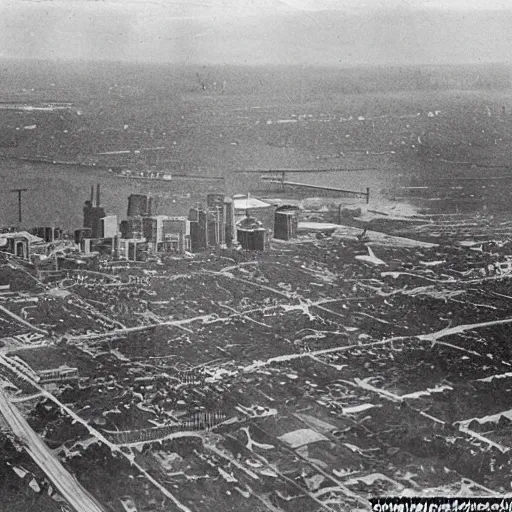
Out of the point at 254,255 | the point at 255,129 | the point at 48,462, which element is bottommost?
the point at 48,462

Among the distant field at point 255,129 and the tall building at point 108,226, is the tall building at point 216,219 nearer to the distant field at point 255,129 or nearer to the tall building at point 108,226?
the distant field at point 255,129

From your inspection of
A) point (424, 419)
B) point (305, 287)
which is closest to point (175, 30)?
point (305, 287)

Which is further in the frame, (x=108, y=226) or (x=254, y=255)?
(x=254, y=255)

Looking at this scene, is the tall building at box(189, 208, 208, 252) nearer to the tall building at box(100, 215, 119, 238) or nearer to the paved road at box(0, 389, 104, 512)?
the tall building at box(100, 215, 119, 238)

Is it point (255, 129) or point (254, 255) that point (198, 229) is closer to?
point (254, 255)

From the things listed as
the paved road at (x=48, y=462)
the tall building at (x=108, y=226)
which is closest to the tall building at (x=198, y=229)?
the tall building at (x=108, y=226)

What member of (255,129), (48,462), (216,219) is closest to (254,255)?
(216,219)

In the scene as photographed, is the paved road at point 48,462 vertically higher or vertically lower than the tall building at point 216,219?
lower
